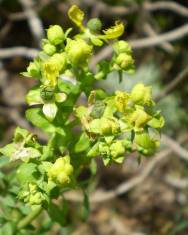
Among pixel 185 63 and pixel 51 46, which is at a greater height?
pixel 51 46

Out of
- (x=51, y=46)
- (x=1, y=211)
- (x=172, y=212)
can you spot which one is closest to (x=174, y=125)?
(x=172, y=212)

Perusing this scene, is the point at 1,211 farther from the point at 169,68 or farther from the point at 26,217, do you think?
the point at 169,68

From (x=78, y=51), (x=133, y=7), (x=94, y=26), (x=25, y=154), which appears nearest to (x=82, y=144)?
(x=25, y=154)

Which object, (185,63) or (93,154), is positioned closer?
(93,154)

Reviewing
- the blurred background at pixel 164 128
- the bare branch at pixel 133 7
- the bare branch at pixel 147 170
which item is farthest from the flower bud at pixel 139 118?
the bare branch at pixel 133 7

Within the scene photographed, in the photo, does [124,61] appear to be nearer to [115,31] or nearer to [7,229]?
[115,31]

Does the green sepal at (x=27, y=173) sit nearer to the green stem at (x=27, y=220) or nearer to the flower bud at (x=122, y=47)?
the green stem at (x=27, y=220)

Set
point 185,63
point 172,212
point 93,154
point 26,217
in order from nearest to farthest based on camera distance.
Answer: point 93,154 < point 26,217 < point 172,212 < point 185,63

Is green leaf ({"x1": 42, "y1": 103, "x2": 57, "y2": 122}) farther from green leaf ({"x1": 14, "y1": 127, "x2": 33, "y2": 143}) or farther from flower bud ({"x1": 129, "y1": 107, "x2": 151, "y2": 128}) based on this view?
flower bud ({"x1": 129, "y1": 107, "x2": 151, "y2": 128})
